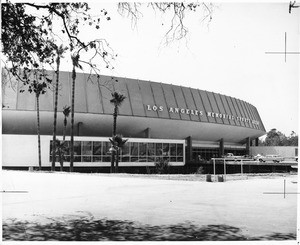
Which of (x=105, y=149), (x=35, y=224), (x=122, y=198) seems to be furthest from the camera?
(x=105, y=149)

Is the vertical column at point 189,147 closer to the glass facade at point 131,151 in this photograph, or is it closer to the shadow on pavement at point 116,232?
the glass facade at point 131,151

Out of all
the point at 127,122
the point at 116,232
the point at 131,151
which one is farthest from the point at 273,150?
the point at 116,232

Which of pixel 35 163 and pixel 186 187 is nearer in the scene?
pixel 186 187

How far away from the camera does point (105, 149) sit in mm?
50812

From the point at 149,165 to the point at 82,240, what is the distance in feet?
143

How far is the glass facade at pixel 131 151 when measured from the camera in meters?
49.4

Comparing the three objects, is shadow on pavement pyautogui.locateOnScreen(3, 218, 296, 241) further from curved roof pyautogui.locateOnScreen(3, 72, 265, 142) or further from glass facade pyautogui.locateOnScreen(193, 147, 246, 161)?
glass facade pyautogui.locateOnScreen(193, 147, 246, 161)

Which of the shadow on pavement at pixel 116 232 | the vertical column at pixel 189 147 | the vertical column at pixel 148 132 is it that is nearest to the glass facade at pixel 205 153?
the vertical column at pixel 189 147

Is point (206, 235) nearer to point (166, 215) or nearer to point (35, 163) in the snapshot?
point (166, 215)

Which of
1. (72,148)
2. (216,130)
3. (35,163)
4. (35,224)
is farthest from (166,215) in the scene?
(216,130)

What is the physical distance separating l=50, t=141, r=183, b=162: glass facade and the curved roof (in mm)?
5088

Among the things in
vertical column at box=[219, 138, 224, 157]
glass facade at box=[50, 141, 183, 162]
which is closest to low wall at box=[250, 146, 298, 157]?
vertical column at box=[219, 138, 224, 157]

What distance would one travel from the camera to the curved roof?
53.9m

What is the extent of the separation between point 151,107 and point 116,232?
49.8m
